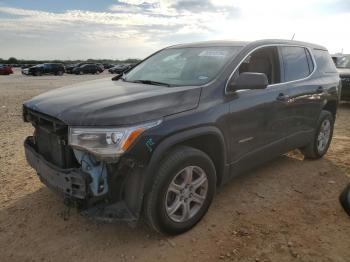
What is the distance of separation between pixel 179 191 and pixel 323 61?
3618mm

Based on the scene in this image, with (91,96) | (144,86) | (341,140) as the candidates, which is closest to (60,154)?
(91,96)

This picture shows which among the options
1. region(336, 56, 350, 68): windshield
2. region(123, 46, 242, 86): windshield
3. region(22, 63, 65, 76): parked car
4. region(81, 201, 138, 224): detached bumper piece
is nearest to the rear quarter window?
region(123, 46, 242, 86): windshield

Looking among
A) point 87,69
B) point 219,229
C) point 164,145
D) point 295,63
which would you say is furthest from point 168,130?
point 87,69

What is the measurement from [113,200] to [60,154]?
66cm

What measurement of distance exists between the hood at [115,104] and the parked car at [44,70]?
3983 cm

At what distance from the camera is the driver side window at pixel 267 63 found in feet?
14.3

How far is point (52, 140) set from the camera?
137 inches

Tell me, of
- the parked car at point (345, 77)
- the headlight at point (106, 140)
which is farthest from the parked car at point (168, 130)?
the parked car at point (345, 77)

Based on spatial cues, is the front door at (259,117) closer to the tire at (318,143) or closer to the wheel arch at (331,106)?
the tire at (318,143)

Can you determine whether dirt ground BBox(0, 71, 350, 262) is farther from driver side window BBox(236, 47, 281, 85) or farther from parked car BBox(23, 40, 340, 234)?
driver side window BBox(236, 47, 281, 85)

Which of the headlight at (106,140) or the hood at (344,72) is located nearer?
the headlight at (106,140)

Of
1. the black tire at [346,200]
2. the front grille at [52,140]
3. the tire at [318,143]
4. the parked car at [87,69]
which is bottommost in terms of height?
the parked car at [87,69]

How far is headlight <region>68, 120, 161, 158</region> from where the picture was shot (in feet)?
9.59

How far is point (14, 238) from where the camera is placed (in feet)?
11.5
